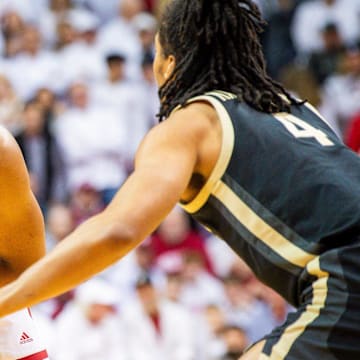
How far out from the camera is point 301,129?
11.2 ft

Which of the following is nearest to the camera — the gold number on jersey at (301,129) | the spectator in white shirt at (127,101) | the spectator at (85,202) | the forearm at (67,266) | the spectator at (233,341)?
the forearm at (67,266)

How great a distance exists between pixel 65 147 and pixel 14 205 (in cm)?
687

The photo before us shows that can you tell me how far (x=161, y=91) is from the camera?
367cm

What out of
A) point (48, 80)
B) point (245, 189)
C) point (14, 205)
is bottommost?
point (48, 80)

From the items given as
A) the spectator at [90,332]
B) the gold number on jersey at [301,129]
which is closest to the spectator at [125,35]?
the spectator at [90,332]

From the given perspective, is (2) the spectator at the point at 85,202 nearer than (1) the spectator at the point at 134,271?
No

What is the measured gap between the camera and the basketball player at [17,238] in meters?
4.08

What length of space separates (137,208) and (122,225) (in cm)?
7

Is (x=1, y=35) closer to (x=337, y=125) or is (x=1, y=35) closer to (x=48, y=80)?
(x=48, y=80)

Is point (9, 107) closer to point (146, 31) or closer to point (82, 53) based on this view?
point (82, 53)

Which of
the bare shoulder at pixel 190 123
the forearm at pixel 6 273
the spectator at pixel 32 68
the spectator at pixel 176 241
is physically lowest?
the spectator at pixel 176 241

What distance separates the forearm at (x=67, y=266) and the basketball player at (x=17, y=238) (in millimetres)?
1068

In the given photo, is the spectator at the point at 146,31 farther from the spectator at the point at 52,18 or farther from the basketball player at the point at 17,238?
the basketball player at the point at 17,238

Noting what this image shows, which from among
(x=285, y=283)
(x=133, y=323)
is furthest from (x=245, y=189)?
(x=133, y=323)
